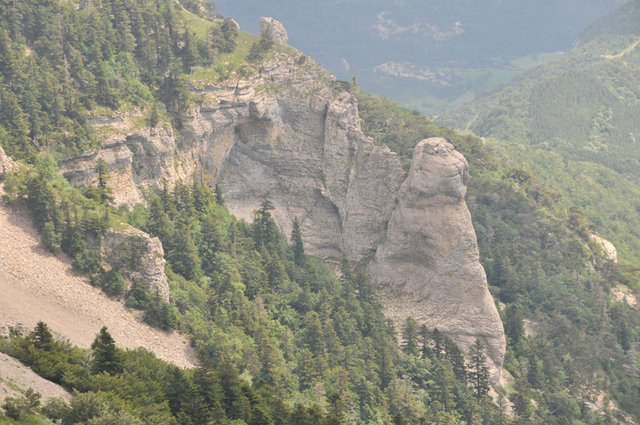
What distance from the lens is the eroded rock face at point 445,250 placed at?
80250mm

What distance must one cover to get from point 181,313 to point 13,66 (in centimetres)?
2536

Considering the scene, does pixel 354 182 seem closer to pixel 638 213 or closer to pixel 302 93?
pixel 302 93

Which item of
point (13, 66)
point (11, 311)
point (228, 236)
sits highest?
point (13, 66)

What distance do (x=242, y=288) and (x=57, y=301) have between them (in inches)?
707

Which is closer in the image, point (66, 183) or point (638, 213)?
point (66, 183)

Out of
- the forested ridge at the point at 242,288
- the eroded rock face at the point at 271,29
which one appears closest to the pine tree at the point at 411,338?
the forested ridge at the point at 242,288

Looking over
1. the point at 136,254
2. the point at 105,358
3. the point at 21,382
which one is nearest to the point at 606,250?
the point at 136,254

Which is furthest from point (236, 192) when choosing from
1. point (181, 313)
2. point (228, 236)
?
point (181, 313)

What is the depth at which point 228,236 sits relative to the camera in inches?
3191

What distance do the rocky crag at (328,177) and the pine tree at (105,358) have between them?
24.3 m

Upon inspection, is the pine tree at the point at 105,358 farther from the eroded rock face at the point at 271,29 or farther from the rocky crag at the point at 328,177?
the eroded rock face at the point at 271,29

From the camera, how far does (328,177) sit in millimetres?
87062

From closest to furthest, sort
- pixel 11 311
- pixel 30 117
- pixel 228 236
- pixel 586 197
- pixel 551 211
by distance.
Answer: pixel 11 311 < pixel 30 117 < pixel 228 236 < pixel 551 211 < pixel 586 197

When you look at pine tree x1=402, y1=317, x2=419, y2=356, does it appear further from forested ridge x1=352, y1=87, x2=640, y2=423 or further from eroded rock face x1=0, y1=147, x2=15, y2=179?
eroded rock face x1=0, y1=147, x2=15, y2=179
